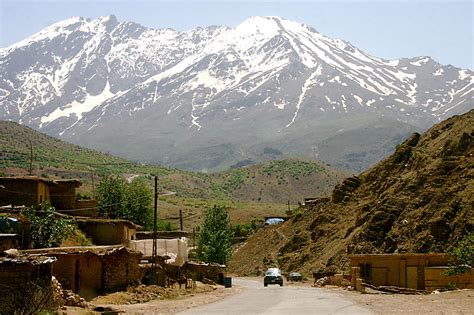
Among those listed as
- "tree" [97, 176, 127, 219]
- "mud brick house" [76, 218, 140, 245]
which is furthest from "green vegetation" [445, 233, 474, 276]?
"tree" [97, 176, 127, 219]

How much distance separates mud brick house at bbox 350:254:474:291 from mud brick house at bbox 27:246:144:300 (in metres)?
16.8

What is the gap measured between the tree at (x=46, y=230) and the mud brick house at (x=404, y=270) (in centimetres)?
1708

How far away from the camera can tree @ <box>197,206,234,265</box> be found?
225 feet

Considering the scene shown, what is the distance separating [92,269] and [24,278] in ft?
34.6

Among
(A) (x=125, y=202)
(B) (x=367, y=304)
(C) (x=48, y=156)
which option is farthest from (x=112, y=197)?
(C) (x=48, y=156)

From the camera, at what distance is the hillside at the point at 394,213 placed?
177ft

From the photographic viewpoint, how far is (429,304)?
102 ft

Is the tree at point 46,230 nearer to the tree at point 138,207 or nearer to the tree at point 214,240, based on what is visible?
the tree at point 214,240

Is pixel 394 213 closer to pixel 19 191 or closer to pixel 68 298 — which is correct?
pixel 19 191

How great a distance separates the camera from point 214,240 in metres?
69.1

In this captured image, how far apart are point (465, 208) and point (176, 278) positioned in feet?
65.0

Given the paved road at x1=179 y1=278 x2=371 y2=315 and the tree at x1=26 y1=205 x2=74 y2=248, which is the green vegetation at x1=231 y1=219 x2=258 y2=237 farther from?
the paved road at x1=179 y1=278 x2=371 y2=315

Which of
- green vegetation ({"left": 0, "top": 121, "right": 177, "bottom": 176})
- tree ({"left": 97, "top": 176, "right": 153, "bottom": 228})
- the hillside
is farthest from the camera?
green vegetation ({"left": 0, "top": 121, "right": 177, "bottom": 176})

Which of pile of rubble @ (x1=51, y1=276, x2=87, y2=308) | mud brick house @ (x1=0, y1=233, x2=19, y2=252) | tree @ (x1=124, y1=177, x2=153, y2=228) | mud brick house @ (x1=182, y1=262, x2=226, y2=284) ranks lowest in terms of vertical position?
mud brick house @ (x1=182, y1=262, x2=226, y2=284)
